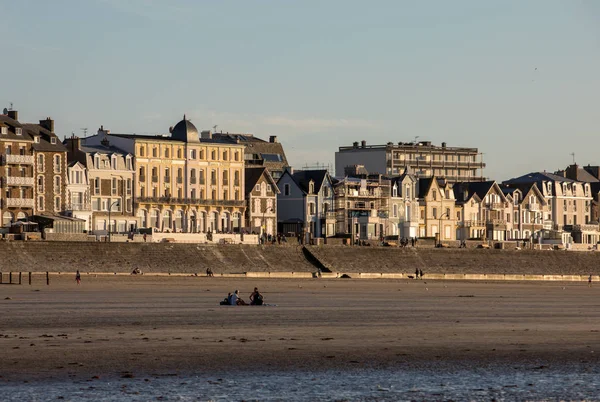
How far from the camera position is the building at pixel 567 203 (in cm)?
15812

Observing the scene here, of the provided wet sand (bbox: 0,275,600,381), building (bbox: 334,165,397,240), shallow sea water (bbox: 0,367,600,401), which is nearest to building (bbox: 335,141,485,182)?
building (bbox: 334,165,397,240)

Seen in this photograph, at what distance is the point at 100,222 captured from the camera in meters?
111

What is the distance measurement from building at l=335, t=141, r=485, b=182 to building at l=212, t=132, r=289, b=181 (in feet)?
51.5

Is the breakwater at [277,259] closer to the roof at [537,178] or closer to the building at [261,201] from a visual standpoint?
the building at [261,201]

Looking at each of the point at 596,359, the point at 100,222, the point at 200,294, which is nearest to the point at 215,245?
the point at 100,222

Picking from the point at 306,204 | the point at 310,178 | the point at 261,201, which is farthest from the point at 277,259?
the point at 310,178

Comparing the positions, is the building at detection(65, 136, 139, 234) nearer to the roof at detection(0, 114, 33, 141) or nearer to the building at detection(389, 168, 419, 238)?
the roof at detection(0, 114, 33, 141)

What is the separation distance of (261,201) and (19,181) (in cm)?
2860

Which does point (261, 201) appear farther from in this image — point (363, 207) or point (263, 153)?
point (263, 153)

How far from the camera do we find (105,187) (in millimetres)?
111875

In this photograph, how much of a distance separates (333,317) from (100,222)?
67.5 m

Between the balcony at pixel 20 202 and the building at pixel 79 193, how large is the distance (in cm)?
396

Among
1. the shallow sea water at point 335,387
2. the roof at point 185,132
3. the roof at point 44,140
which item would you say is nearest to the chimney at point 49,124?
the roof at point 44,140

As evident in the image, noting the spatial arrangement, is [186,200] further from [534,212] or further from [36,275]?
[534,212]
